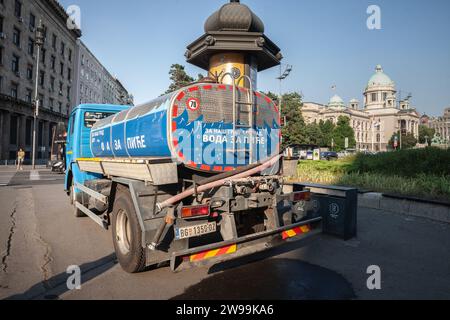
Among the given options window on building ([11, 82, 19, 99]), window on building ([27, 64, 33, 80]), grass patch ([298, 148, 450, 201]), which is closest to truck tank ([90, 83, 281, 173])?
grass patch ([298, 148, 450, 201])

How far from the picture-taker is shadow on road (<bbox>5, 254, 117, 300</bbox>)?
3697 millimetres

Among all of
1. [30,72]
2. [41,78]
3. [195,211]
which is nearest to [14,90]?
[30,72]

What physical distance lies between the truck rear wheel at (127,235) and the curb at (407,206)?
7.67 m

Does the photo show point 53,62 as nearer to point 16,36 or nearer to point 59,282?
point 16,36

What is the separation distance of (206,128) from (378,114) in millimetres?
129867

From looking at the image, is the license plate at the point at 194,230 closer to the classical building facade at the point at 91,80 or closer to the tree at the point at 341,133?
the classical building facade at the point at 91,80

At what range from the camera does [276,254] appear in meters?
5.37

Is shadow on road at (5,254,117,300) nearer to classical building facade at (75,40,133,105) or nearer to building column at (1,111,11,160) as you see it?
building column at (1,111,11,160)

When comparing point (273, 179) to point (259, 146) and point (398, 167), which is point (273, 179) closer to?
point (259, 146)

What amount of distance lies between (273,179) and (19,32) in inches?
1650

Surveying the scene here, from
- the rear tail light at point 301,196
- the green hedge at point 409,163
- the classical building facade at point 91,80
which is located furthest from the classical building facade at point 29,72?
the rear tail light at point 301,196

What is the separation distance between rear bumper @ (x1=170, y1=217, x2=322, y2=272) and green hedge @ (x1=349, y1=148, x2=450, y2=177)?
8266mm

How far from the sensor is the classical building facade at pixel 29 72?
31.2m
